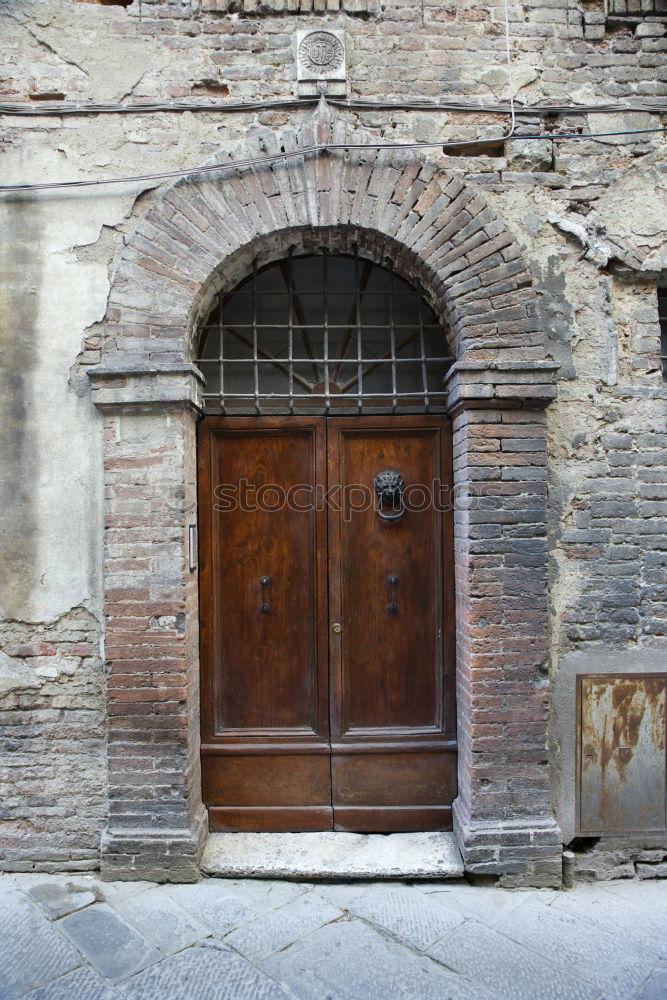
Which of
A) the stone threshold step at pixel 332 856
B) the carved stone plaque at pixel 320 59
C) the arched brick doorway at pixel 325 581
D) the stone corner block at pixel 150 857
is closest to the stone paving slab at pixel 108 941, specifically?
the stone corner block at pixel 150 857

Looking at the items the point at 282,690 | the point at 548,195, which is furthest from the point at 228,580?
the point at 548,195

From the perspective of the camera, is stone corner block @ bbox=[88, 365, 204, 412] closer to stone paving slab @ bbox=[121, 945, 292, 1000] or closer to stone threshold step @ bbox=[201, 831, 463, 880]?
stone threshold step @ bbox=[201, 831, 463, 880]

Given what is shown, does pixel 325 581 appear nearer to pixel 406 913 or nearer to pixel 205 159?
pixel 406 913

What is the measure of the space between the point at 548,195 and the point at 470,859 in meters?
3.49

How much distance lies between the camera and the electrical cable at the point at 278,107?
126 inches

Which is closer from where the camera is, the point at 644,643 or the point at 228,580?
the point at 644,643

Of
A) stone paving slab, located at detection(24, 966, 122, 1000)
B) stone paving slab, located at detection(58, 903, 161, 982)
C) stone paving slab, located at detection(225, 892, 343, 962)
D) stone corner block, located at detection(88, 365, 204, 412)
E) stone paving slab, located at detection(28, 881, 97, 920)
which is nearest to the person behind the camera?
stone paving slab, located at detection(24, 966, 122, 1000)

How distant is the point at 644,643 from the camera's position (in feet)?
10.6

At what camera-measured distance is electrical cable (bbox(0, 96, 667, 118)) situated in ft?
10.5

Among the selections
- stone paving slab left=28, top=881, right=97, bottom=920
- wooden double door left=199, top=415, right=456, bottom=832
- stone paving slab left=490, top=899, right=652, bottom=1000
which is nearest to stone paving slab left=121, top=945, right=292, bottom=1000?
stone paving slab left=28, top=881, right=97, bottom=920

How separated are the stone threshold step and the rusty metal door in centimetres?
80

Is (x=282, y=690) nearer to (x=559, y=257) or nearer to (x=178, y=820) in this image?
(x=178, y=820)

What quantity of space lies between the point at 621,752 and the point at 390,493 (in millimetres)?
1852

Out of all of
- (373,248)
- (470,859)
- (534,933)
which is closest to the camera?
(534,933)
